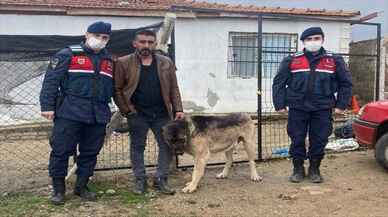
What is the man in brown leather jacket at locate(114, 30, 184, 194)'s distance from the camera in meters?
5.25

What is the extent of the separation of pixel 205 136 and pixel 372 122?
2491 millimetres

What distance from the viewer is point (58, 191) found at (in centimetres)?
514

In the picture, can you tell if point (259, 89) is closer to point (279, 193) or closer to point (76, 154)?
point (279, 193)

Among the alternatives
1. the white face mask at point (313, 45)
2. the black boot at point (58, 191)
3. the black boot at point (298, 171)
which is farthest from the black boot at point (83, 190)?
the white face mask at point (313, 45)

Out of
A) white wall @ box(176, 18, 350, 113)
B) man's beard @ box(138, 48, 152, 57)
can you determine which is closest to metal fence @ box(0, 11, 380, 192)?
white wall @ box(176, 18, 350, 113)

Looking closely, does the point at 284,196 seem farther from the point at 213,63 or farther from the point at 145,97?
the point at 213,63

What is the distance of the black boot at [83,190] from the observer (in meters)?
5.29

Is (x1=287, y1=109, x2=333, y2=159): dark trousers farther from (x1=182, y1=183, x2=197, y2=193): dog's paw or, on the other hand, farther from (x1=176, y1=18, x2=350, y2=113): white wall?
(x1=176, y1=18, x2=350, y2=113): white wall

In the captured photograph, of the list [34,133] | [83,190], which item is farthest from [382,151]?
[34,133]

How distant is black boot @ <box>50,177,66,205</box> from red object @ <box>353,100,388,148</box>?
4.17 meters

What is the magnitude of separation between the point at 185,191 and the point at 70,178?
4.75 feet

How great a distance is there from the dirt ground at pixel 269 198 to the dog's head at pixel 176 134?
0.58 m

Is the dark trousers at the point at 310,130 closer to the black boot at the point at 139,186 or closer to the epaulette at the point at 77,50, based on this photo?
the black boot at the point at 139,186

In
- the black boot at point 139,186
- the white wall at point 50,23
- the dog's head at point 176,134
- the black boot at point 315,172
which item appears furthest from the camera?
the white wall at point 50,23
